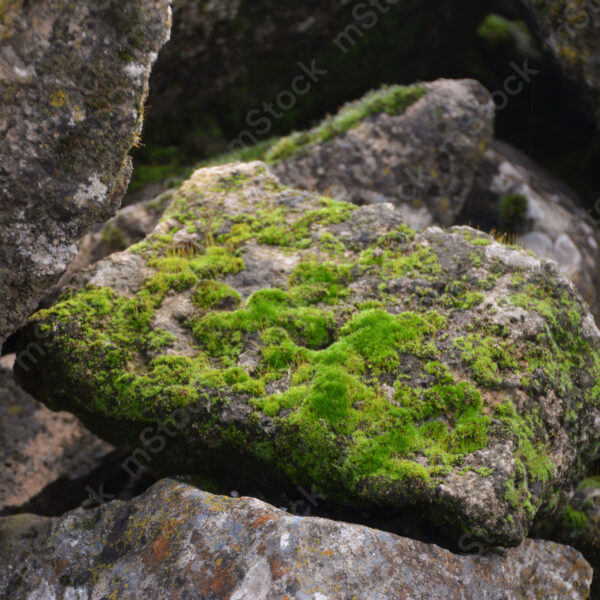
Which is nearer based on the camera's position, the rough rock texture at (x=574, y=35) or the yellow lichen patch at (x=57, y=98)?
the yellow lichen patch at (x=57, y=98)

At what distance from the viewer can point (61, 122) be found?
5.55 metres

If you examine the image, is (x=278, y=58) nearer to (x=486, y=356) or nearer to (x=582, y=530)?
(x=486, y=356)

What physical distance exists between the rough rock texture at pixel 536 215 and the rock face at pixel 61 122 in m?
8.49

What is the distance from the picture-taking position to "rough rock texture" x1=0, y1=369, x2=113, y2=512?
8.73m

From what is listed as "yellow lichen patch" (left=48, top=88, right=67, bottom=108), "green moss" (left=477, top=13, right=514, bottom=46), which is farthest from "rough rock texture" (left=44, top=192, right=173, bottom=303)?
"green moss" (left=477, top=13, right=514, bottom=46)

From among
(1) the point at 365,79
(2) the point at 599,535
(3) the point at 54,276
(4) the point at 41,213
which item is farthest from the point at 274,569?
(1) the point at 365,79

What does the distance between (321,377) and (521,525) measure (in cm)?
242

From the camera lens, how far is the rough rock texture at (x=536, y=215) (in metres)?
12.0

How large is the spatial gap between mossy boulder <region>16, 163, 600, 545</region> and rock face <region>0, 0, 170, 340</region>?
1.31m

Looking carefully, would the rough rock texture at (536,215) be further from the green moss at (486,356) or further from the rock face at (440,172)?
the green moss at (486,356)

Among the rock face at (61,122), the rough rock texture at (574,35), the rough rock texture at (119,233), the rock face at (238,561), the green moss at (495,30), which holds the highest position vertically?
the rough rock texture at (574,35)

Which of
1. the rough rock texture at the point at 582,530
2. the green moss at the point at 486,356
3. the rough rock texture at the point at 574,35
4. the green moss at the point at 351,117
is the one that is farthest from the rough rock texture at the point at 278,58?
the rough rock texture at the point at 582,530

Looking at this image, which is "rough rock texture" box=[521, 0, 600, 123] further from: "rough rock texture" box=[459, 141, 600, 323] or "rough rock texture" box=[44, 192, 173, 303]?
"rough rock texture" box=[44, 192, 173, 303]

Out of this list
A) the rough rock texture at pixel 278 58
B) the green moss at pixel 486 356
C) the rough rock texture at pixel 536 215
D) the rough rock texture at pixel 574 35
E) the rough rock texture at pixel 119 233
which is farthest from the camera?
the rough rock texture at pixel 278 58
